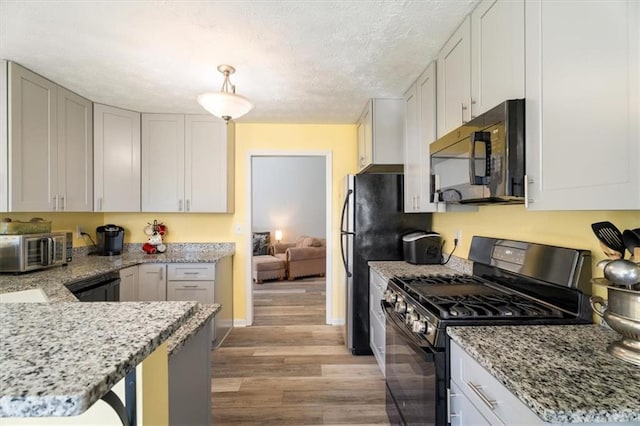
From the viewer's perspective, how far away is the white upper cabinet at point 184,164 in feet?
10.8

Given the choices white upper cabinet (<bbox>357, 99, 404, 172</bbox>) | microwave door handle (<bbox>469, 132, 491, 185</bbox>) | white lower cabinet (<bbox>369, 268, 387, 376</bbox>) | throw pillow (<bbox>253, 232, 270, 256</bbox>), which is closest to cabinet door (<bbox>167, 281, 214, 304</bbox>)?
white lower cabinet (<bbox>369, 268, 387, 376</bbox>)

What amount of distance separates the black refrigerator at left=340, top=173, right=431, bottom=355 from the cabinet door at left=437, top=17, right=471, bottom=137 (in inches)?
38.3

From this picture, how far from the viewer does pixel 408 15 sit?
5.33 ft

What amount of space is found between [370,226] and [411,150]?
777mm

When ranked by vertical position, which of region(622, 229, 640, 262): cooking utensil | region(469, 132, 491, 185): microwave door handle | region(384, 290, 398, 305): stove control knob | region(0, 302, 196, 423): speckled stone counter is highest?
region(469, 132, 491, 185): microwave door handle

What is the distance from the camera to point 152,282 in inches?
120

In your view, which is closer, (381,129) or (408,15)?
(408,15)

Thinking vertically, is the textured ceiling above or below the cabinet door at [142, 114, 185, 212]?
above

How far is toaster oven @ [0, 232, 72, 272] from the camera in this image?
2172 millimetres

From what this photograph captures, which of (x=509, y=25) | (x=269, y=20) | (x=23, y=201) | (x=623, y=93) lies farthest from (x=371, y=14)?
(x=23, y=201)

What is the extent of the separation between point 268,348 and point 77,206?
2.17 metres

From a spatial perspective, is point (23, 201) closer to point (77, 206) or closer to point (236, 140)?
point (77, 206)

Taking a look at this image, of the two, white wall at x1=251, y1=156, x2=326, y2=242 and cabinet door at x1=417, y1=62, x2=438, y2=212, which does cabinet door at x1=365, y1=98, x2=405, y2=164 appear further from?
white wall at x1=251, y1=156, x2=326, y2=242

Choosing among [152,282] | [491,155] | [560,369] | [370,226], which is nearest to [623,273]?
[560,369]
